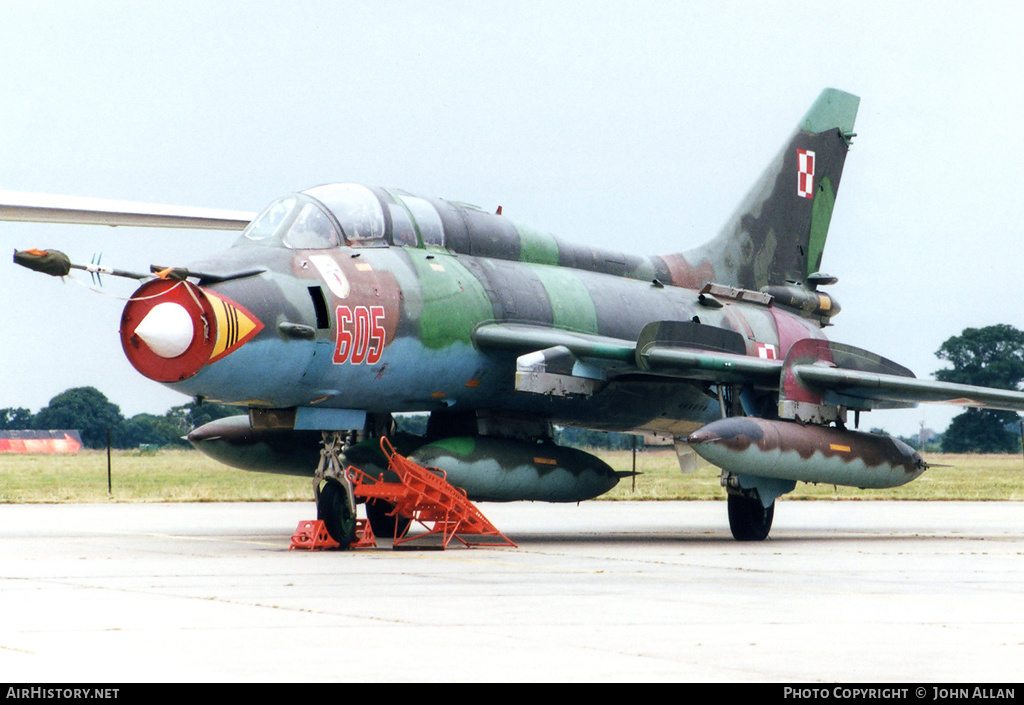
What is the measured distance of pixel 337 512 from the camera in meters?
13.3

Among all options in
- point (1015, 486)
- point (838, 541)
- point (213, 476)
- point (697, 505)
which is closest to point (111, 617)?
point (838, 541)

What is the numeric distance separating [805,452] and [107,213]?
25.4 ft

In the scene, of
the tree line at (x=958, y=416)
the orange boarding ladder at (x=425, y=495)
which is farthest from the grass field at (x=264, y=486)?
the tree line at (x=958, y=416)

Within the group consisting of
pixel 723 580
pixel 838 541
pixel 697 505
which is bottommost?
pixel 697 505

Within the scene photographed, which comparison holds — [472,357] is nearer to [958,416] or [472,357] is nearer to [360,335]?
[360,335]

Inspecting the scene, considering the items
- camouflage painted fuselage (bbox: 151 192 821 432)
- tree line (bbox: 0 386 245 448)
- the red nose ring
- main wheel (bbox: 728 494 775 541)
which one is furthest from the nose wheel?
tree line (bbox: 0 386 245 448)

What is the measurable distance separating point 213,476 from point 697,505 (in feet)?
57.8

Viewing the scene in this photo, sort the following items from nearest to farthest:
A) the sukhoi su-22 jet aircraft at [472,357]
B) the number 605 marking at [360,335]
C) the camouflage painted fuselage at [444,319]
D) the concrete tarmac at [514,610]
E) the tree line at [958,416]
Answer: the concrete tarmac at [514,610] < the sukhoi su-22 jet aircraft at [472,357] < the camouflage painted fuselage at [444,319] < the number 605 marking at [360,335] < the tree line at [958,416]

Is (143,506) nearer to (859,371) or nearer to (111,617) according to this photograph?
(859,371)

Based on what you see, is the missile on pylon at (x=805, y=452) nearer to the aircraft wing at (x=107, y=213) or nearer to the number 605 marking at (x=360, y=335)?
the number 605 marking at (x=360, y=335)

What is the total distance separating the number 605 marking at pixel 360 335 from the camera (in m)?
12.9

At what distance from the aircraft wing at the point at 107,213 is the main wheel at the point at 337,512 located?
3.33m

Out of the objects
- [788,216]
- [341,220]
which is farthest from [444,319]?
[788,216]

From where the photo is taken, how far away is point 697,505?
25.5 m
